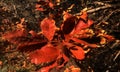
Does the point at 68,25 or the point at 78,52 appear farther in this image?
the point at 68,25

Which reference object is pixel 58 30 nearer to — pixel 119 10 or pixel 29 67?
pixel 119 10

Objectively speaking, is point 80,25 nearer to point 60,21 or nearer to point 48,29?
point 48,29

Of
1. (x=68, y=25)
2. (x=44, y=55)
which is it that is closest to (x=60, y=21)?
(x=68, y=25)

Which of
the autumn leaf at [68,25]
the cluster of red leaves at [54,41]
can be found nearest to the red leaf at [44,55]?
the cluster of red leaves at [54,41]

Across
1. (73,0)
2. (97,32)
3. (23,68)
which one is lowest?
(23,68)

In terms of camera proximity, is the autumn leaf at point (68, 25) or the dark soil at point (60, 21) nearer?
the autumn leaf at point (68, 25)

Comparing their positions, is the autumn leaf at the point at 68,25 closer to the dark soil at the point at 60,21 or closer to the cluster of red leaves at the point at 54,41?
the cluster of red leaves at the point at 54,41

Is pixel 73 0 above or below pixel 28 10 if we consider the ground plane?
above

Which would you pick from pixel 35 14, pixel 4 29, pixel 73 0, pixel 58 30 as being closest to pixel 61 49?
pixel 58 30
